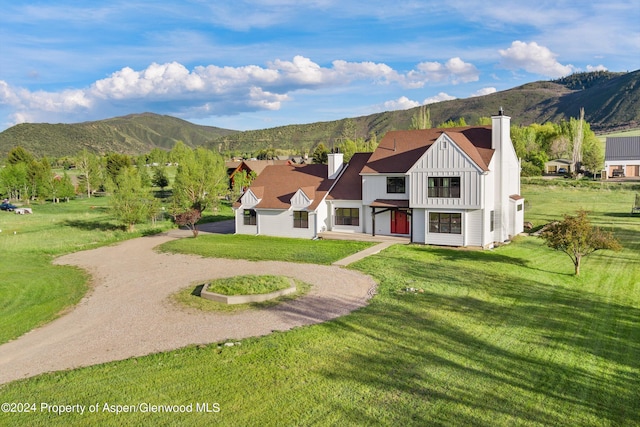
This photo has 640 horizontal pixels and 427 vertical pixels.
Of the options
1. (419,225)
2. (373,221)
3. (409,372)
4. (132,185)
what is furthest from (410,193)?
(132,185)

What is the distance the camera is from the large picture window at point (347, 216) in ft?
108

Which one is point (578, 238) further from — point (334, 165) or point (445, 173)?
point (334, 165)

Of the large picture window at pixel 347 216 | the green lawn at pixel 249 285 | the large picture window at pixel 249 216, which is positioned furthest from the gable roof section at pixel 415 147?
the green lawn at pixel 249 285

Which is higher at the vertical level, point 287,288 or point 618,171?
point 618,171

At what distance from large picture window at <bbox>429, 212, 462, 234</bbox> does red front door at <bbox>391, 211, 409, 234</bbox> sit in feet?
8.63

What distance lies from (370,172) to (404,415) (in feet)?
77.9

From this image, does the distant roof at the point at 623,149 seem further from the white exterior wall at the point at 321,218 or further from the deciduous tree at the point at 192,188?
the deciduous tree at the point at 192,188

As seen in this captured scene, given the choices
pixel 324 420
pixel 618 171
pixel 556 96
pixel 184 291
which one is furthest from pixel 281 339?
pixel 556 96

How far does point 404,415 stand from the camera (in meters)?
8.79

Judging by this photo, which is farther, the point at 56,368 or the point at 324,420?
the point at 56,368

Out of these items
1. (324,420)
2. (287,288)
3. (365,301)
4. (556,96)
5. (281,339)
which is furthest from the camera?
(556,96)

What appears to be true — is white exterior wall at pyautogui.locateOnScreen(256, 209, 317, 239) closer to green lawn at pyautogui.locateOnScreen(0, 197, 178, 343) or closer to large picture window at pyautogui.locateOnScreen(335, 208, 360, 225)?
large picture window at pyautogui.locateOnScreen(335, 208, 360, 225)

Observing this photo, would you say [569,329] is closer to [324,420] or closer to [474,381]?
[474,381]

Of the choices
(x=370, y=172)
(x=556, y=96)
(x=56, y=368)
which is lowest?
(x=56, y=368)
